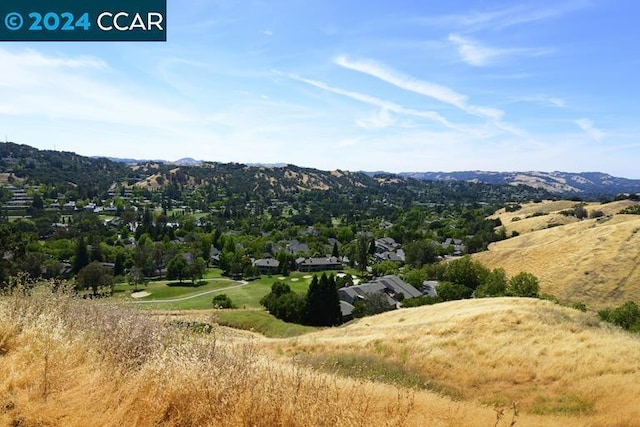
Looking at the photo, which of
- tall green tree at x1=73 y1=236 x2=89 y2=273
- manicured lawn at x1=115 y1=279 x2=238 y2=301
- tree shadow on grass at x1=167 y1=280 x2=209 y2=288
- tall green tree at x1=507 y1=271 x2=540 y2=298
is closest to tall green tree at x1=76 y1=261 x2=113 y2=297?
manicured lawn at x1=115 y1=279 x2=238 y2=301

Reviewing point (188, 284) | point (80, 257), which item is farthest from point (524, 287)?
point (80, 257)

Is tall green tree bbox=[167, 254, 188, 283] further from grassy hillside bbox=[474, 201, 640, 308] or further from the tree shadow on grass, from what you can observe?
grassy hillside bbox=[474, 201, 640, 308]

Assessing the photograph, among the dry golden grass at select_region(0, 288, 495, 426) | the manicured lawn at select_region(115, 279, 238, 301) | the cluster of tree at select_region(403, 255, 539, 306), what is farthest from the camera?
the manicured lawn at select_region(115, 279, 238, 301)

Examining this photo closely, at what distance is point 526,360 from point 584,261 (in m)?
54.6

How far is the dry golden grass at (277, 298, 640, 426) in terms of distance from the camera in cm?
879

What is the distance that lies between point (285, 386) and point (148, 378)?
1.77 m

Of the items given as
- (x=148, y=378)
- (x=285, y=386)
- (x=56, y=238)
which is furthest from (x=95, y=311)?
(x=56, y=238)

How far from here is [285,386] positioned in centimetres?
532

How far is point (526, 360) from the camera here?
45.2 feet

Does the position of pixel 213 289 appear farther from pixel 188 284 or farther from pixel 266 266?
pixel 266 266

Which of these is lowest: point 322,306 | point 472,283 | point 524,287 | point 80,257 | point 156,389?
point 472,283

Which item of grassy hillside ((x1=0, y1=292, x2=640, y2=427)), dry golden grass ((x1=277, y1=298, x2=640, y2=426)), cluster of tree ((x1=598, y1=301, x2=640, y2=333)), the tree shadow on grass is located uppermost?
grassy hillside ((x1=0, y1=292, x2=640, y2=427))

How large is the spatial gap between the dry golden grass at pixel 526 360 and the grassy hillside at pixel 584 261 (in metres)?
34.8

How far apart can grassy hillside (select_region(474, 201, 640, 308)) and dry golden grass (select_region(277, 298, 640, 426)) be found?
114ft
